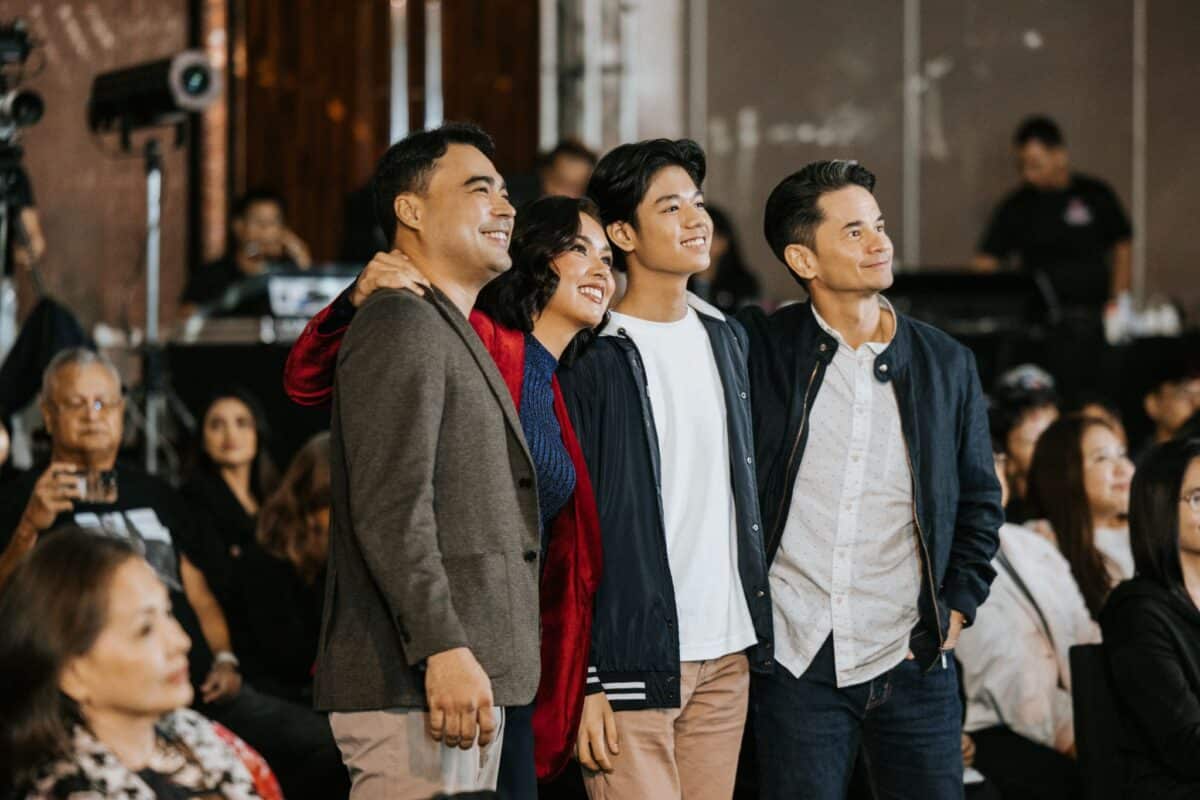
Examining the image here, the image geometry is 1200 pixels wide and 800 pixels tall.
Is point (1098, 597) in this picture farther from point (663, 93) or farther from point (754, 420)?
point (663, 93)

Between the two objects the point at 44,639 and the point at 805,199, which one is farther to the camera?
the point at 805,199

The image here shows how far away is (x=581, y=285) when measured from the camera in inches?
125

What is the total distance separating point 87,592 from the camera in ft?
7.70

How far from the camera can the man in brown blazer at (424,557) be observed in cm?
263

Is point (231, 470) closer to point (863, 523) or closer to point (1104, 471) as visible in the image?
point (1104, 471)

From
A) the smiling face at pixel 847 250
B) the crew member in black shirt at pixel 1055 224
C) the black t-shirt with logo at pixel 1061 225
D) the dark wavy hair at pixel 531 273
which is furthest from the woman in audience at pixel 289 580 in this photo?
the black t-shirt with logo at pixel 1061 225

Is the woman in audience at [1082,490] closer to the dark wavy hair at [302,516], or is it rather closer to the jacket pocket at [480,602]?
the dark wavy hair at [302,516]

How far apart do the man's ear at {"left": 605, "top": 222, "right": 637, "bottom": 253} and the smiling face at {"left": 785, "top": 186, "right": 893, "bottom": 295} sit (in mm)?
320

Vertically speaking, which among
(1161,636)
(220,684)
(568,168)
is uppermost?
(568,168)

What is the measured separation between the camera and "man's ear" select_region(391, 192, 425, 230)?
2934mm

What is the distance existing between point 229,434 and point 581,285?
2642mm

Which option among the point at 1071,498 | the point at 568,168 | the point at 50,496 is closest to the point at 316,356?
the point at 50,496

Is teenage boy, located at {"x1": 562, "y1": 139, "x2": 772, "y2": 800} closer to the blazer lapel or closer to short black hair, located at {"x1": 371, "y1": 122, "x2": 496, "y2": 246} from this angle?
the blazer lapel

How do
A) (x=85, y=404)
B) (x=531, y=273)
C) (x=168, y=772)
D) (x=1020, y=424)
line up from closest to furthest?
(x=168, y=772)
(x=531, y=273)
(x=85, y=404)
(x=1020, y=424)
